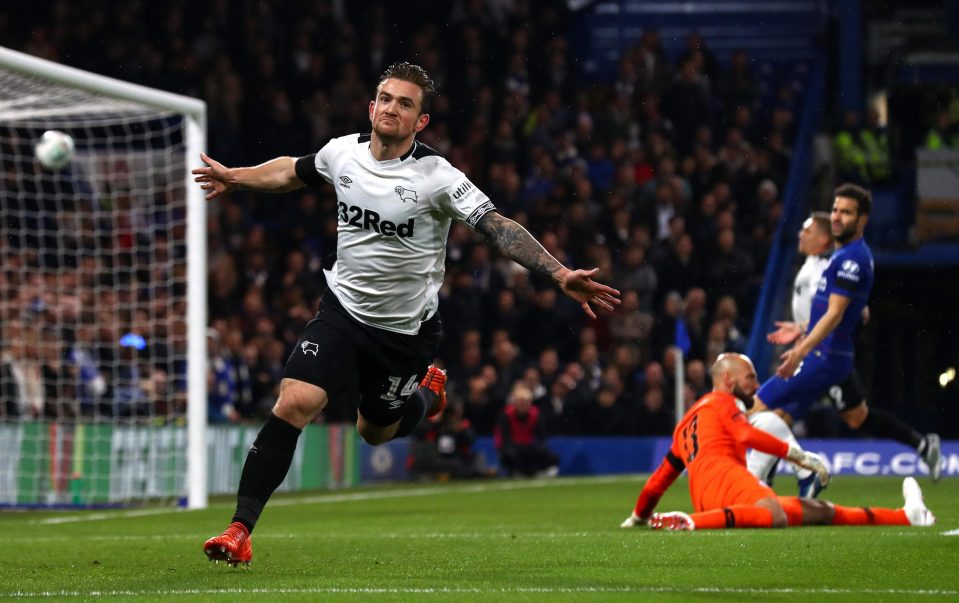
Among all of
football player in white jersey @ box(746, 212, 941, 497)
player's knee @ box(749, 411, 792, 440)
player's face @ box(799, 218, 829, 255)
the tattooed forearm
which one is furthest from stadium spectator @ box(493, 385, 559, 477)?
the tattooed forearm

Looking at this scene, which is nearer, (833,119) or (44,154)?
(44,154)

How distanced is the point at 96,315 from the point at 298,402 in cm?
946

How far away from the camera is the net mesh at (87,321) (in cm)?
1419

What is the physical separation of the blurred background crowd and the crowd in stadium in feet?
0.10

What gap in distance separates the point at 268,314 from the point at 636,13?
34.6 ft

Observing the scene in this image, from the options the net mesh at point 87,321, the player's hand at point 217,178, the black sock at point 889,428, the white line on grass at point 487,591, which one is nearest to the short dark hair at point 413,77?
the player's hand at point 217,178

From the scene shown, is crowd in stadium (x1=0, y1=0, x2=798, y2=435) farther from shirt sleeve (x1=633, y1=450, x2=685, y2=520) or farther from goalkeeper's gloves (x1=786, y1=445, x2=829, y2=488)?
goalkeeper's gloves (x1=786, y1=445, x2=829, y2=488)

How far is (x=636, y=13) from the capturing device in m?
26.5

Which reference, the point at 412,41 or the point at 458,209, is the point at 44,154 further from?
the point at 412,41

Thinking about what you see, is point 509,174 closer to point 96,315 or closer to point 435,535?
point 96,315

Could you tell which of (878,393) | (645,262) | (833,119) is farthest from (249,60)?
(878,393)

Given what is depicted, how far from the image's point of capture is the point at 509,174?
20.9 m

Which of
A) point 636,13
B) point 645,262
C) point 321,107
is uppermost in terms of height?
point 636,13

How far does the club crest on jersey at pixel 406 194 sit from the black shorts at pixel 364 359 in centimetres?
59
